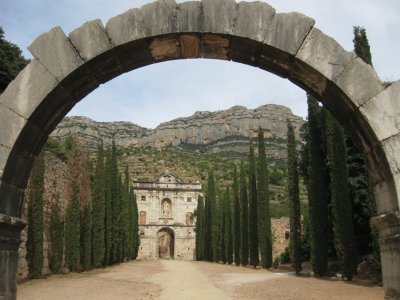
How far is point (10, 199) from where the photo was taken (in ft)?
17.4

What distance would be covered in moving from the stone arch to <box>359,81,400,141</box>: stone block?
11 mm

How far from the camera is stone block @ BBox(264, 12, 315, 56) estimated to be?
524 cm

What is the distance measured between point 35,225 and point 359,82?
1677 cm

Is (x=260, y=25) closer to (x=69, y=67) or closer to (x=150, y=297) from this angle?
(x=69, y=67)

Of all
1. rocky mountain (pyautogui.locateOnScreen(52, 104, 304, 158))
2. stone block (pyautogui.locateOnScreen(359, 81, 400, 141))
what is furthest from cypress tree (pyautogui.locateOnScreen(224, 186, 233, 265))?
rocky mountain (pyautogui.locateOnScreen(52, 104, 304, 158))

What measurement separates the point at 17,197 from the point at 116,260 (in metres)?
31.4

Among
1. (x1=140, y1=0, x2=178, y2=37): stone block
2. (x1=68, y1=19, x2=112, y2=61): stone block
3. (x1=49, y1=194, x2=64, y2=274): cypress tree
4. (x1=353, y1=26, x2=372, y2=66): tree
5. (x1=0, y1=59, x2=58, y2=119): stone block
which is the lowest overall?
(x1=49, y1=194, x2=64, y2=274): cypress tree

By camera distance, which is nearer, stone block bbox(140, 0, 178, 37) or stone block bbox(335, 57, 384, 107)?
stone block bbox(335, 57, 384, 107)

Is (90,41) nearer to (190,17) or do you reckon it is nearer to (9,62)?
(190,17)

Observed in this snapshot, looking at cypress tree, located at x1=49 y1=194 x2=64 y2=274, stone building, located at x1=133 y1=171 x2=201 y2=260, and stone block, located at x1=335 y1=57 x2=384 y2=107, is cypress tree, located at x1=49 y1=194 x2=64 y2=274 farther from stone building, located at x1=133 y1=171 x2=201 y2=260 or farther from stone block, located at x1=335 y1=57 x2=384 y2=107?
stone building, located at x1=133 y1=171 x2=201 y2=260

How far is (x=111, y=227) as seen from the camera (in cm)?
3306

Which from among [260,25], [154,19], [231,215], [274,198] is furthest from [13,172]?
[274,198]

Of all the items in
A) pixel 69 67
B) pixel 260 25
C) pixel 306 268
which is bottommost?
pixel 306 268

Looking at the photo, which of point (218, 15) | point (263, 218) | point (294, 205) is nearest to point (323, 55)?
point (218, 15)
